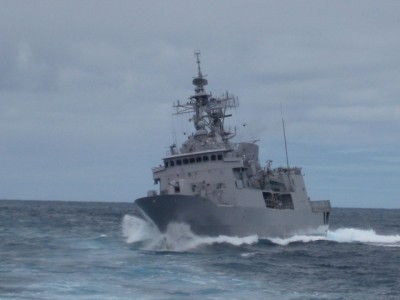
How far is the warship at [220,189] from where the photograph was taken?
36.4 m

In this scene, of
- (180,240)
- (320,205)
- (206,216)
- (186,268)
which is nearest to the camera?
(186,268)

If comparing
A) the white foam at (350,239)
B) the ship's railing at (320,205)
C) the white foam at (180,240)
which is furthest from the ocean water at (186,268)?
the ship's railing at (320,205)

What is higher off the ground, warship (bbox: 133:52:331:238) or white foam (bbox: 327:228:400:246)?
warship (bbox: 133:52:331:238)

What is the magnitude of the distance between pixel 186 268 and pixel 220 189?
37.3ft

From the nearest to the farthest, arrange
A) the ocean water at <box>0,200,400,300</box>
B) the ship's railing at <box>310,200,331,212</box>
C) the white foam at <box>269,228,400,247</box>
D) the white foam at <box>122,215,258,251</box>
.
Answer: the ocean water at <box>0,200,400,300</box> → the white foam at <box>122,215,258,251</box> → the white foam at <box>269,228,400,247</box> → the ship's railing at <box>310,200,331,212</box>

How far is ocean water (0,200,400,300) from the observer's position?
22641mm

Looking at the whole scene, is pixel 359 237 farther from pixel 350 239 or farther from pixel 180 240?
pixel 180 240

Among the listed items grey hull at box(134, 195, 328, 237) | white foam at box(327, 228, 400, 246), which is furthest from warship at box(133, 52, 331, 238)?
A: white foam at box(327, 228, 400, 246)

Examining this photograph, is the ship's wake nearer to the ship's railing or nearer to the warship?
the warship

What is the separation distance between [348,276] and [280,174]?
2140cm

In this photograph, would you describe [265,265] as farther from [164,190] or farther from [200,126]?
[200,126]

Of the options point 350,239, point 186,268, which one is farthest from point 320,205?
point 186,268

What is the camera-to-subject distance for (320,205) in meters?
54.6

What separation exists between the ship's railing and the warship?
175 centimetres
